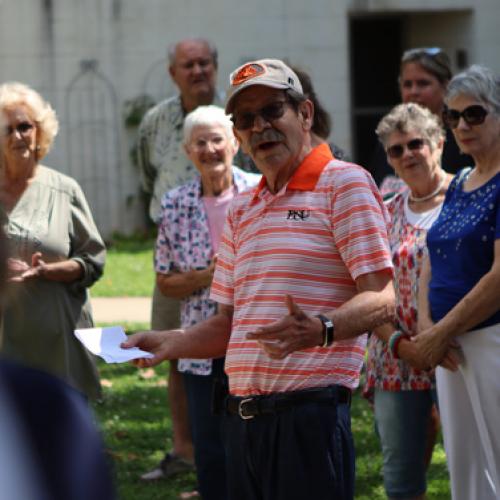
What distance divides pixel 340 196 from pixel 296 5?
1550 cm

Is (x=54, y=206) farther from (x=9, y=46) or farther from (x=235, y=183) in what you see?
(x=9, y=46)

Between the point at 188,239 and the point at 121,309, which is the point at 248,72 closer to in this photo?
the point at 188,239

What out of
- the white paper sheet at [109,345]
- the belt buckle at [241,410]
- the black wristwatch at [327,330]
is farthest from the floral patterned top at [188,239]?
the black wristwatch at [327,330]

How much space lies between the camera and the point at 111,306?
42.8ft

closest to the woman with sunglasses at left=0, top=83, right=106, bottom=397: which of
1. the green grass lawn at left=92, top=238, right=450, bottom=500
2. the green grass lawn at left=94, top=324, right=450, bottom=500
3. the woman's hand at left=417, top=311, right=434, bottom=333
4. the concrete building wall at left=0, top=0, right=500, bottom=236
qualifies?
the green grass lawn at left=94, top=324, right=450, bottom=500

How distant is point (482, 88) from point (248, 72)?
4.64 feet

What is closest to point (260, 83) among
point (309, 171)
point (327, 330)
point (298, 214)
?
point (309, 171)

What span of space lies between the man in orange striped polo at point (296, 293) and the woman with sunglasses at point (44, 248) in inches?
95.7

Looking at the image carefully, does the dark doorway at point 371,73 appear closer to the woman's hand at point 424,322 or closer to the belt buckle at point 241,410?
the woman's hand at point 424,322

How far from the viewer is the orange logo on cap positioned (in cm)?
414

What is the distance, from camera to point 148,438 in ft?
27.4

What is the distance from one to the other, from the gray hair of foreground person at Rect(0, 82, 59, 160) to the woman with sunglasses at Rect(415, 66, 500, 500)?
230cm

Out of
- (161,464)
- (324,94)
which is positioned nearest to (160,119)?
(161,464)

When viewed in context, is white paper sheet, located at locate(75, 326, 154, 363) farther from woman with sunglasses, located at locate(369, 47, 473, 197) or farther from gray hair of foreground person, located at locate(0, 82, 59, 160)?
woman with sunglasses, located at locate(369, 47, 473, 197)
